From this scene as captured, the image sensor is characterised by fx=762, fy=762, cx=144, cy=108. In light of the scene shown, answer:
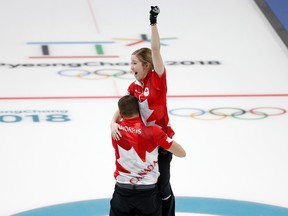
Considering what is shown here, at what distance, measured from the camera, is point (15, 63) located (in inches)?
370

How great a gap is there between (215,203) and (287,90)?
3.40m

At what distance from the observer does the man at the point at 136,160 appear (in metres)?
4.21

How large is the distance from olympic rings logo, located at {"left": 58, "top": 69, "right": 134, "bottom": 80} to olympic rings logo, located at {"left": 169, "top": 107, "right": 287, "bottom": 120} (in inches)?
47.0

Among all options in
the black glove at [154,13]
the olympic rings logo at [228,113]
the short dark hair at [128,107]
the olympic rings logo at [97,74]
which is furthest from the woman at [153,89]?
the olympic rings logo at [97,74]

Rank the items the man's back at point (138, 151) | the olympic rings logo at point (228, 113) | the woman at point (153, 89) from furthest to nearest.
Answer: the olympic rings logo at point (228, 113) → the woman at point (153, 89) → the man's back at point (138, 151)

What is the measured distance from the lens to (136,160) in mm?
4246

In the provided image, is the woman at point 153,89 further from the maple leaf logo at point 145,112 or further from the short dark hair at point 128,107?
the short dark hair at point 128,107

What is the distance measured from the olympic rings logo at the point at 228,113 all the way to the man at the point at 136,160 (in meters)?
3.56

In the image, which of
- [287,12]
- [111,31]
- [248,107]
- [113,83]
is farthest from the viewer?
[287,12]

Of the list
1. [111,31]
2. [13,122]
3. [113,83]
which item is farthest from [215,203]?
[111,31]

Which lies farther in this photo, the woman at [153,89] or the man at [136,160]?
the woman at [153,89]

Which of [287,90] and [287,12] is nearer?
[287,90]

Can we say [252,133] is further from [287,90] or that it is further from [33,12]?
[33,12]

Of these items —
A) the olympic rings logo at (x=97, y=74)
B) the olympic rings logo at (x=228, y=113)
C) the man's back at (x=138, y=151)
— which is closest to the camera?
the man's back at (x=138, y=151)
